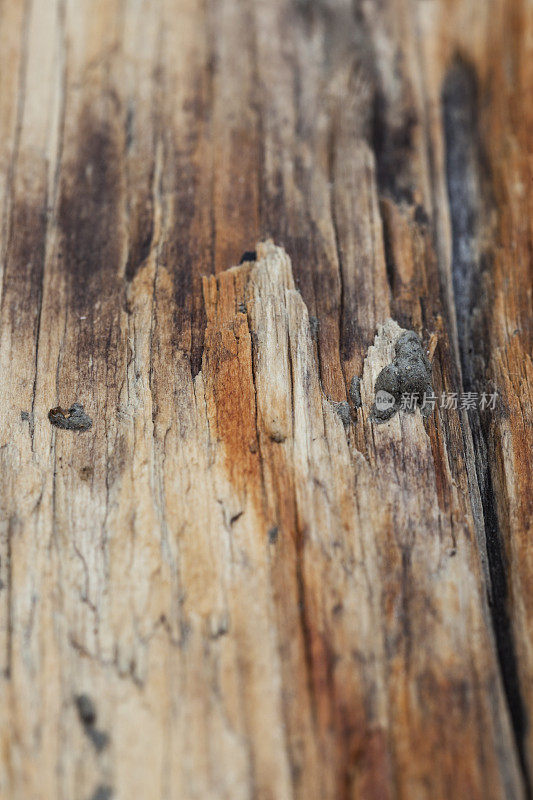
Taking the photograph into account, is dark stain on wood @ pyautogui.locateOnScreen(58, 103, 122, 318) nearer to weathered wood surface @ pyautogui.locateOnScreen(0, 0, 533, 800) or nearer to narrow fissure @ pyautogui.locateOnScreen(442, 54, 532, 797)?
weathered wood surface @ pyautogui.locateOnScreen(0, 0, 533, 800)

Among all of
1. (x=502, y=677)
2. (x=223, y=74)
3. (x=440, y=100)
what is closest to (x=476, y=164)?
(x=440, y=100)

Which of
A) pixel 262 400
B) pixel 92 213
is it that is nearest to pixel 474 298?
pixel 262 400

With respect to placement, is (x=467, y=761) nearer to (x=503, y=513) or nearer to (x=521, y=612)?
(x=521, y=612)

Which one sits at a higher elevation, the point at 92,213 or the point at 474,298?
the point at 92,213

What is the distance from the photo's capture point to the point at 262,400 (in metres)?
2.03

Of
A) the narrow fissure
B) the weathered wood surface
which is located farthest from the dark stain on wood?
the narrow fissure

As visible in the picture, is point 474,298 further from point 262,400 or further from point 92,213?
point 92,213

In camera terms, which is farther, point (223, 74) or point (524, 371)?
point (223, 74)

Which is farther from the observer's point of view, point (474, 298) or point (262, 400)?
point (474, 298)

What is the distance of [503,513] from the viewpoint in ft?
6.65

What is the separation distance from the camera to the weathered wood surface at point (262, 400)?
1704 mm

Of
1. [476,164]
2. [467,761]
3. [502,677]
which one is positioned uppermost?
[476,164]

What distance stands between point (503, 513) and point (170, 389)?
1.14m

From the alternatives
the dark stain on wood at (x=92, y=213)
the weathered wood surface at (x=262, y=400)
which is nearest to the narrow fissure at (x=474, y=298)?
the weathered wood surface at (x=262, y=400)
